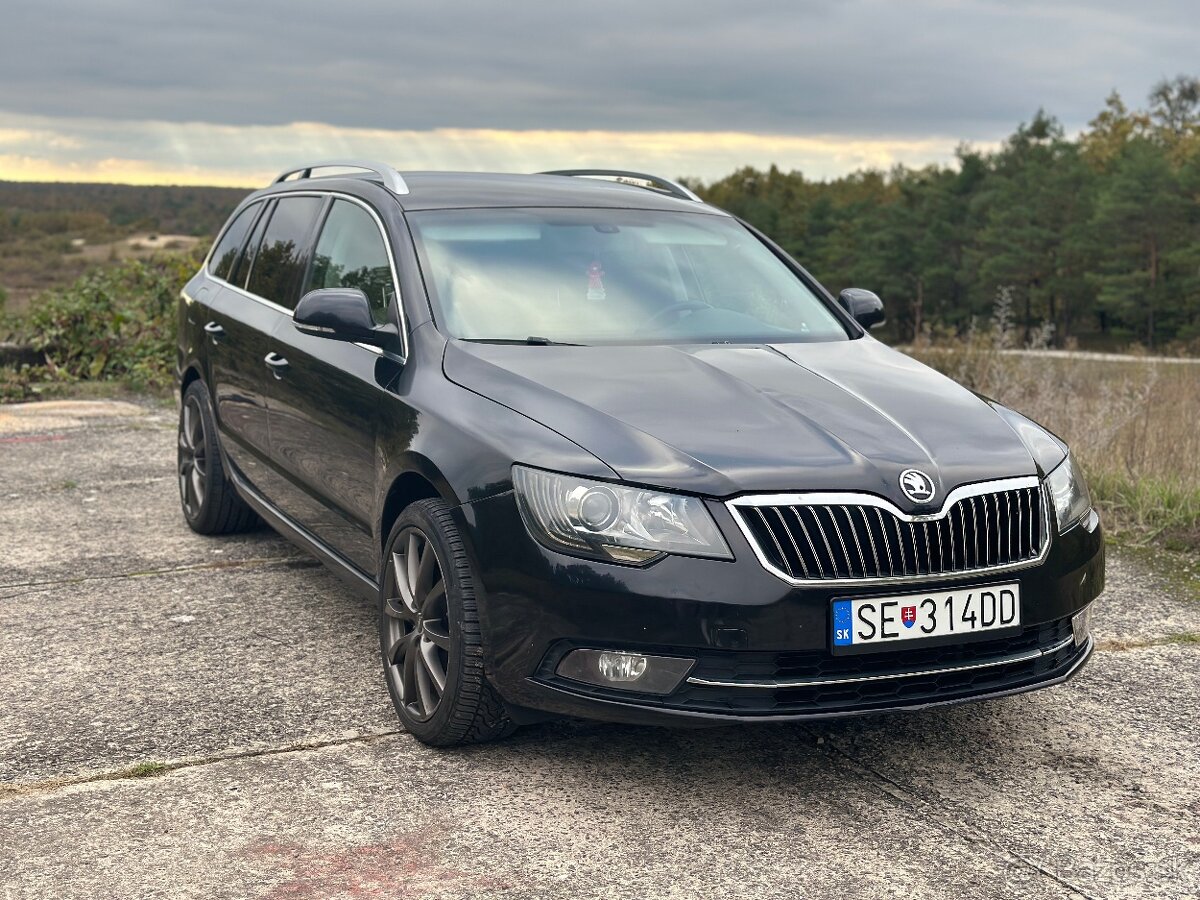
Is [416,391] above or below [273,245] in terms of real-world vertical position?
below

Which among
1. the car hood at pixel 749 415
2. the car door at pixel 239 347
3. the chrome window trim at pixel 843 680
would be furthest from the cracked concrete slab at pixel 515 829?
the car door at pixel 239 347

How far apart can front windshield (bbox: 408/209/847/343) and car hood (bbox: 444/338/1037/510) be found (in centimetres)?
21

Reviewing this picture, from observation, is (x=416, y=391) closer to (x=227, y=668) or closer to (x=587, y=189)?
(x=227, y=668)

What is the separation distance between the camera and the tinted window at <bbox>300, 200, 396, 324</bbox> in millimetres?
4961

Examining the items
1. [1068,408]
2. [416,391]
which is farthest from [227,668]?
[1068,408]

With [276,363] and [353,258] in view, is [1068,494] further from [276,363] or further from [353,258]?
[276,363]

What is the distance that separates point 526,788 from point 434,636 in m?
0.53

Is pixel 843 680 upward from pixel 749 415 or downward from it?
downward

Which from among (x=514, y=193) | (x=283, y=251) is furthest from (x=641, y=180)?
(x=283, y=251)

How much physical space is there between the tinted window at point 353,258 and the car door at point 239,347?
1.37 ft

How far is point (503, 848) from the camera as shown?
3484mm

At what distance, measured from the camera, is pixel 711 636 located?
3.52m

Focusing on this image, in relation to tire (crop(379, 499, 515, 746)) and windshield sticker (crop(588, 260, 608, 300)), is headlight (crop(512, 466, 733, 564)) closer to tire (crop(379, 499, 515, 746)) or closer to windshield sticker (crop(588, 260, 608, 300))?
tire (crop(379, 499, 515, 746))

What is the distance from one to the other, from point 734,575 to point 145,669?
246 centimetres
